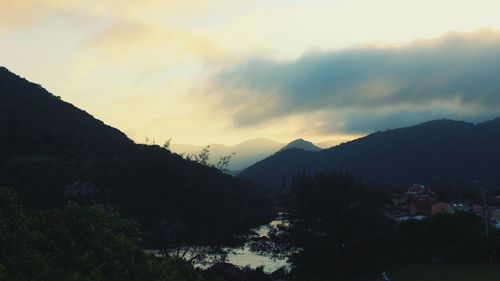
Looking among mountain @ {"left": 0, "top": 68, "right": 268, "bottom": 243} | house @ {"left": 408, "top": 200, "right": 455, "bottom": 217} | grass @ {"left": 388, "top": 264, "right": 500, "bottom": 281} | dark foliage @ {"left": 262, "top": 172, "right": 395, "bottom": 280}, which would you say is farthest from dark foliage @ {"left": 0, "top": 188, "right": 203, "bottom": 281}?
house @ {"left": 408, "top": 200, "right": 455, "bottom": 217}

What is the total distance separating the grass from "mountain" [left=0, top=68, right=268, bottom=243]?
390 inches

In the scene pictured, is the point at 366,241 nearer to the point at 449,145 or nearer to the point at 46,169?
the point at 46,169

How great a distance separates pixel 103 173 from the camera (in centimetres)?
5491

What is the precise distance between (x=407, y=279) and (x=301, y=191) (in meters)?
8.62

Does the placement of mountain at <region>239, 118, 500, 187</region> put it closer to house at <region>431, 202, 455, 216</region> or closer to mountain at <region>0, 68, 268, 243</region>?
house at <region>431, 202, 455, 216</region>

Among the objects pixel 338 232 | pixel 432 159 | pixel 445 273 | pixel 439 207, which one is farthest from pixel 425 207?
pixel 432 159

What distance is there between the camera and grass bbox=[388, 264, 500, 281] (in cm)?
2494

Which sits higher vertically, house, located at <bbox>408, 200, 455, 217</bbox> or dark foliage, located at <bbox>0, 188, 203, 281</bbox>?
dark foliage, located at <bbox>0, 188, 203, 281</bbox>

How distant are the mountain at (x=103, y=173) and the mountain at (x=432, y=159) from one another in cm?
7331

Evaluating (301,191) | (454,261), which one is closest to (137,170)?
(301,191)

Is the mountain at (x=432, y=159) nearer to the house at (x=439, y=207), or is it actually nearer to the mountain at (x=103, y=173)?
the house at (x=439, y=207)

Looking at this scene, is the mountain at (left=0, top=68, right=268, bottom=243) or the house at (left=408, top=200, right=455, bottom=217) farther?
the house at (left=408, top=200, right=455, bottom=217)

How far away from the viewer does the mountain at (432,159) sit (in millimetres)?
151375

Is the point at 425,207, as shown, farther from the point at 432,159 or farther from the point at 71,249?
the point at 432,159
